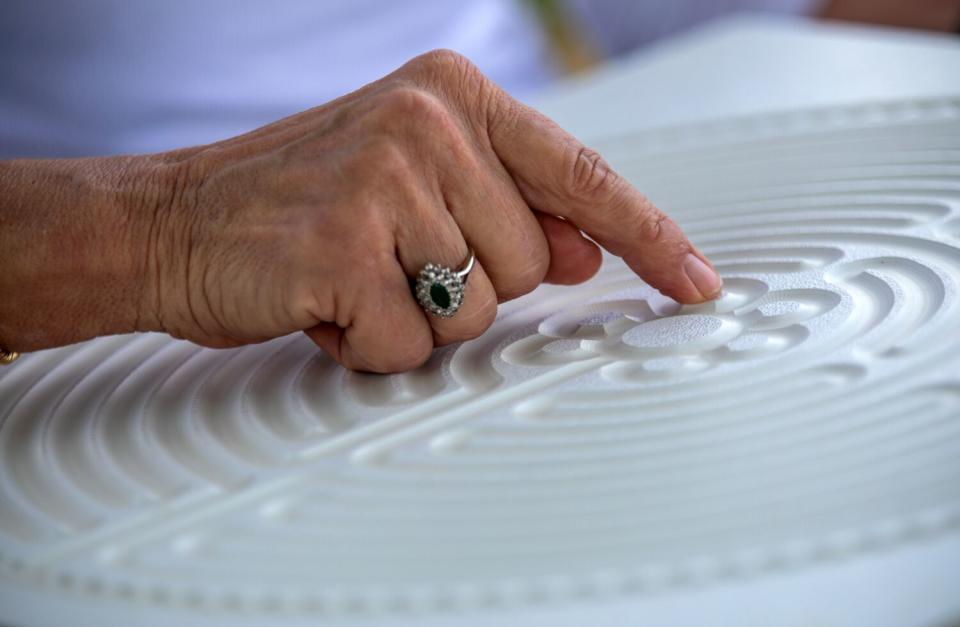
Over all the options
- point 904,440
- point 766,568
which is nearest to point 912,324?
point 904,440

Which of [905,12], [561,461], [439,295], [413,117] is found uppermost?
[905,12]

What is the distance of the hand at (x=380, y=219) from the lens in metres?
0.76

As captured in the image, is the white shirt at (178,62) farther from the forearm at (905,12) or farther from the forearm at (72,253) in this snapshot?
the forearm at (905,12)

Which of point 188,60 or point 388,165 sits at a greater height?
point 188,60

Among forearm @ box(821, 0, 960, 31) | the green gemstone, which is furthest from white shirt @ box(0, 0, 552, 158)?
forearm @ box(821, 0, 960, 31)

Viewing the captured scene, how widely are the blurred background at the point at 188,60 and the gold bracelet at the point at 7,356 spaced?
2.17ft

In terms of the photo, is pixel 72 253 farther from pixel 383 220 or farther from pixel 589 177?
pixel 589 177

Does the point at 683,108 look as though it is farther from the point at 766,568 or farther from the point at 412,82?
the point at 766,568

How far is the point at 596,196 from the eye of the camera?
81 centimetres

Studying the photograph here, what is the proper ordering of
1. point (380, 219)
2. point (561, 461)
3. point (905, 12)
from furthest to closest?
1. point (905, 12)
2. point (380, 219)
3. point (561, 461)

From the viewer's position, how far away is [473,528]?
0.55 meters

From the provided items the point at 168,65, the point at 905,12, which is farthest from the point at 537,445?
the point at 905,12

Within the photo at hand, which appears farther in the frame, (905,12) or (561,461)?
(905,12)

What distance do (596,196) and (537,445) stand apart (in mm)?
246
